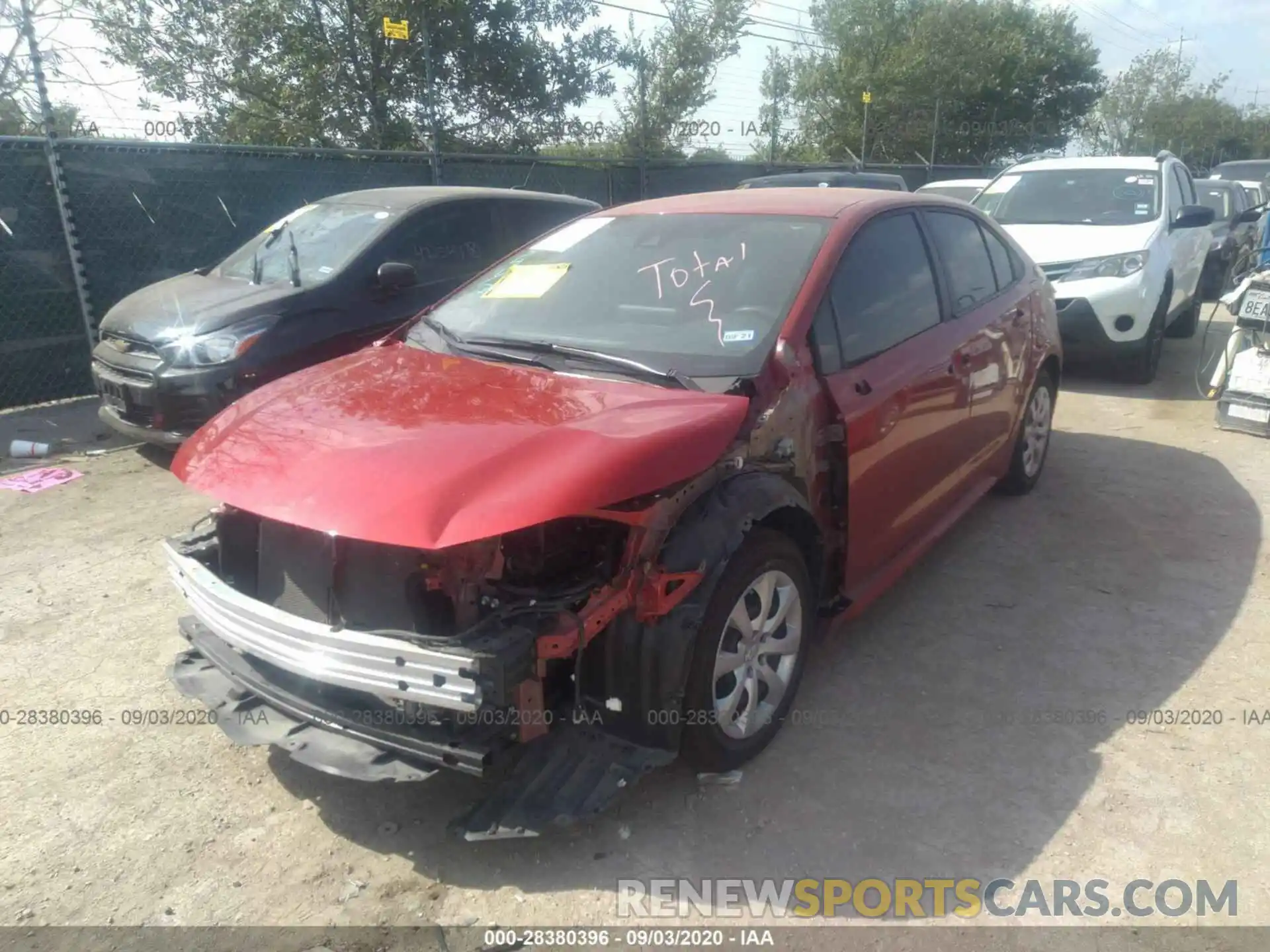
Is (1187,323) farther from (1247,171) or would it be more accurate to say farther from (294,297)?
(1247,171)

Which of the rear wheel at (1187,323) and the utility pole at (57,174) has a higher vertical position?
the utility pole at (57,174)

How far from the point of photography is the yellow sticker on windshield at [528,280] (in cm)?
365

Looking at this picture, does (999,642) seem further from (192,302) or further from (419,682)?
(192,302)

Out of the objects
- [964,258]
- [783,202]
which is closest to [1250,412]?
[964,258]

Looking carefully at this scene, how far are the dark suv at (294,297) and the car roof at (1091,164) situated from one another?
195 inches

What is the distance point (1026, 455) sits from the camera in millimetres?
5207

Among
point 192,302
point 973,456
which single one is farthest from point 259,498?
point 192,302

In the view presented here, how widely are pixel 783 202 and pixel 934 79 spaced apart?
1060 inches

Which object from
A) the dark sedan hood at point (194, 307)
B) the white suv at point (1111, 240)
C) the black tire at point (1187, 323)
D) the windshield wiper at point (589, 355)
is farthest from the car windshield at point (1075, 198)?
the windshield wiper at point (589, 355)

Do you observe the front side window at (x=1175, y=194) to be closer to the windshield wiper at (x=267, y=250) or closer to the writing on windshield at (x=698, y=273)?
the writing on windshield at (x=698, y=273)

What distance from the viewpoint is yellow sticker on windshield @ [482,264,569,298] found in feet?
12.0

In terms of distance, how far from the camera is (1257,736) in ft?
10.3

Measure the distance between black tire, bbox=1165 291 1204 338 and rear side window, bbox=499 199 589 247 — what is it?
6.81 meters

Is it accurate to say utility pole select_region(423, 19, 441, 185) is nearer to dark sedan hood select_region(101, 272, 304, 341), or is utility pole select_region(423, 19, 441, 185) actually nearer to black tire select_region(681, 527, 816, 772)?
dark sedan hood select_region(101, 272, 304, 341)
